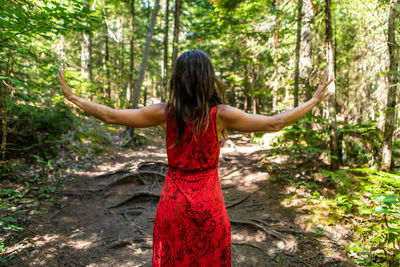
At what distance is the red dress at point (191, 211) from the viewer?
6.06ft

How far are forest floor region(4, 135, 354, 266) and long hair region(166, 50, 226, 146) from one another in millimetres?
3296

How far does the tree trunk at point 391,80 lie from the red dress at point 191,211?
14.7 feet

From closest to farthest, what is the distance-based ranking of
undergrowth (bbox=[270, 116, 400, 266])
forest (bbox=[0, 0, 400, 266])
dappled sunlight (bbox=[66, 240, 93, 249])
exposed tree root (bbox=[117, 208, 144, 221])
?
1. undergrowth (bbox=[270, 116, 400, 266])
2. forest (bbox=[0, 0, 400, 266])
3. dappled sunlight (bbox=[66, 240, 93, 249])
4. exposed tree root (bbox=[117, 208, 144, 221])

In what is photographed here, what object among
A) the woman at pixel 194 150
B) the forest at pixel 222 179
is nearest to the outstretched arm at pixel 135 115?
the woman at pixel 194 150

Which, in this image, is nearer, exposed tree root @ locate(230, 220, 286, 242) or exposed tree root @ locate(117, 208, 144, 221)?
exposed tree root @ locate(230, 220, 286, 242)

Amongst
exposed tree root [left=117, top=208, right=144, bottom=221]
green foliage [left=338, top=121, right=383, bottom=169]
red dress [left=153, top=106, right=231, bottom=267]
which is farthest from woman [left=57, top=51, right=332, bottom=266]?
green foliage [left=338, top=121, right=383, bottom=169]

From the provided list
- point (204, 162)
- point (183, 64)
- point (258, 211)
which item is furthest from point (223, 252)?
point (258, 211)

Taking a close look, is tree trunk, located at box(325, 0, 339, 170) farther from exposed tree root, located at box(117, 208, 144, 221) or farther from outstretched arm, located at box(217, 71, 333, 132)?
exposed tree root, located at box(117, 208, 144, 221)

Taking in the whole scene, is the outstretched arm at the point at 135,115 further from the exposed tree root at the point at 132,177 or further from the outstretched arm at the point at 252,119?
the exposed tree root at the point at 132,177

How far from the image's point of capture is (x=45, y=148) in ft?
24.3

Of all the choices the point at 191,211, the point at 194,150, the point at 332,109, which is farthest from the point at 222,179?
the point at 194,150

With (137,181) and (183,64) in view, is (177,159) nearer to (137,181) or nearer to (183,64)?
(183,64)

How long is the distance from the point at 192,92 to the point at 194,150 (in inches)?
18.9

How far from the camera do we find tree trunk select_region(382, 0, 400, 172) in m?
4.36
